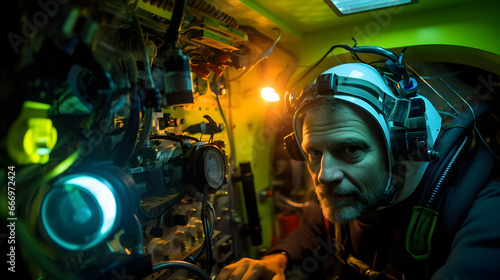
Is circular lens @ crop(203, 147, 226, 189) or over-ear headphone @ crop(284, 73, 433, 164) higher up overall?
over-ear headphone @ crop(284, 73, 433, 164)

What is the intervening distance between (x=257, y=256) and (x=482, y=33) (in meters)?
2.18

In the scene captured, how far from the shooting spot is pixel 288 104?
1391 millimetres

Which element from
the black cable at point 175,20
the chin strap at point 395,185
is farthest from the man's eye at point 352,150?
the black cable at point 175,20

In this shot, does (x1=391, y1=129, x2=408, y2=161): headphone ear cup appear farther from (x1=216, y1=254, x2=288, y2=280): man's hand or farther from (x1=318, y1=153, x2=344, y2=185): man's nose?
(x1=216, y1=254, x2=288, y2=280): man's hand

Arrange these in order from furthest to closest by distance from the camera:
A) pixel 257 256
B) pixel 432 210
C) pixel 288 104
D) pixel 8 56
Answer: pixel 257 256
pixel 288 104
pixel 432 210
pixel 8 56

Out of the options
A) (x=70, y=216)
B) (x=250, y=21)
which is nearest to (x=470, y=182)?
(x=250, y=21)

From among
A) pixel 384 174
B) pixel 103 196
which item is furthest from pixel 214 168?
pixel 384 174

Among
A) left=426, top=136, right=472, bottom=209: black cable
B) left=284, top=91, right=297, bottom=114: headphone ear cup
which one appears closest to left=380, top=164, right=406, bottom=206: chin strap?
left=426, top=136, right=472, bottom=209: black cable

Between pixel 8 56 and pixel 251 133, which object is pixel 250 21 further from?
pixel 8 56

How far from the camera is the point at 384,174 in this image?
1.19m

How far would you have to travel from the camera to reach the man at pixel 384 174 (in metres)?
1.08

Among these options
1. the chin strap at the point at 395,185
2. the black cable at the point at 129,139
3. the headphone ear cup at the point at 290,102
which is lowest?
the chin strap at the point at 395,185

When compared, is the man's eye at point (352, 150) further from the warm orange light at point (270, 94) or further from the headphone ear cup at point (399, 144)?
the warm orange light at point (270, 94)

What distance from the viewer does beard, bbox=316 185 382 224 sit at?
3.83 feet
